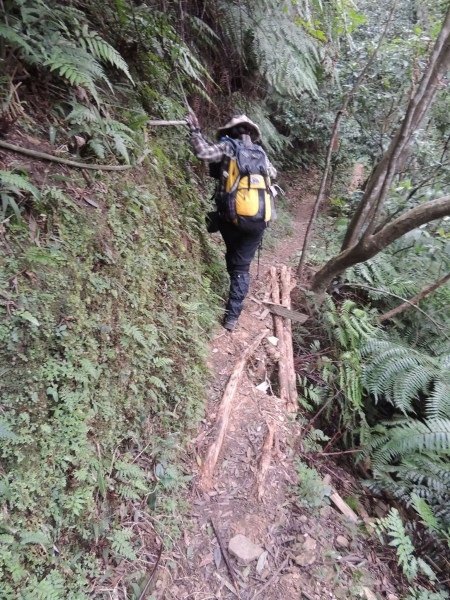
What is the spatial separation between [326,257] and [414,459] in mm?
4240

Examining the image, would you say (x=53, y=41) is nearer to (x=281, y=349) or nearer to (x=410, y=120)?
(x=281, y=349)

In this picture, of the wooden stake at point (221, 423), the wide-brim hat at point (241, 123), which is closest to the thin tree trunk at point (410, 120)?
the wide-brim hat at point (241, 123)

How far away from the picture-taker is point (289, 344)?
184 inches

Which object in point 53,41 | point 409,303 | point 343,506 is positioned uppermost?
point 53,41

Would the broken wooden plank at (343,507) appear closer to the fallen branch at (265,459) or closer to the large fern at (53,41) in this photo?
the fallen branch at (265,459)

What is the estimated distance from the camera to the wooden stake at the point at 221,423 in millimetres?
2821

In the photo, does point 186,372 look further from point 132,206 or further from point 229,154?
point 229,154

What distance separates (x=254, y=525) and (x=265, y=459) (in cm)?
52

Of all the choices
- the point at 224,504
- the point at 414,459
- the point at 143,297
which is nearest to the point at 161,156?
the point at 143,297

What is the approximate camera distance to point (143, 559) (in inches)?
85.2

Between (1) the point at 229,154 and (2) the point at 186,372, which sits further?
(1) the point at 229,154

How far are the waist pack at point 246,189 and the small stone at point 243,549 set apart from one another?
9.26 ft

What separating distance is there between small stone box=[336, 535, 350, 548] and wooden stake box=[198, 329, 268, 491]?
3.85 feet

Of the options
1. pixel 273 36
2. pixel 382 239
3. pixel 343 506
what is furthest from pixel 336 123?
pixel 343 506
